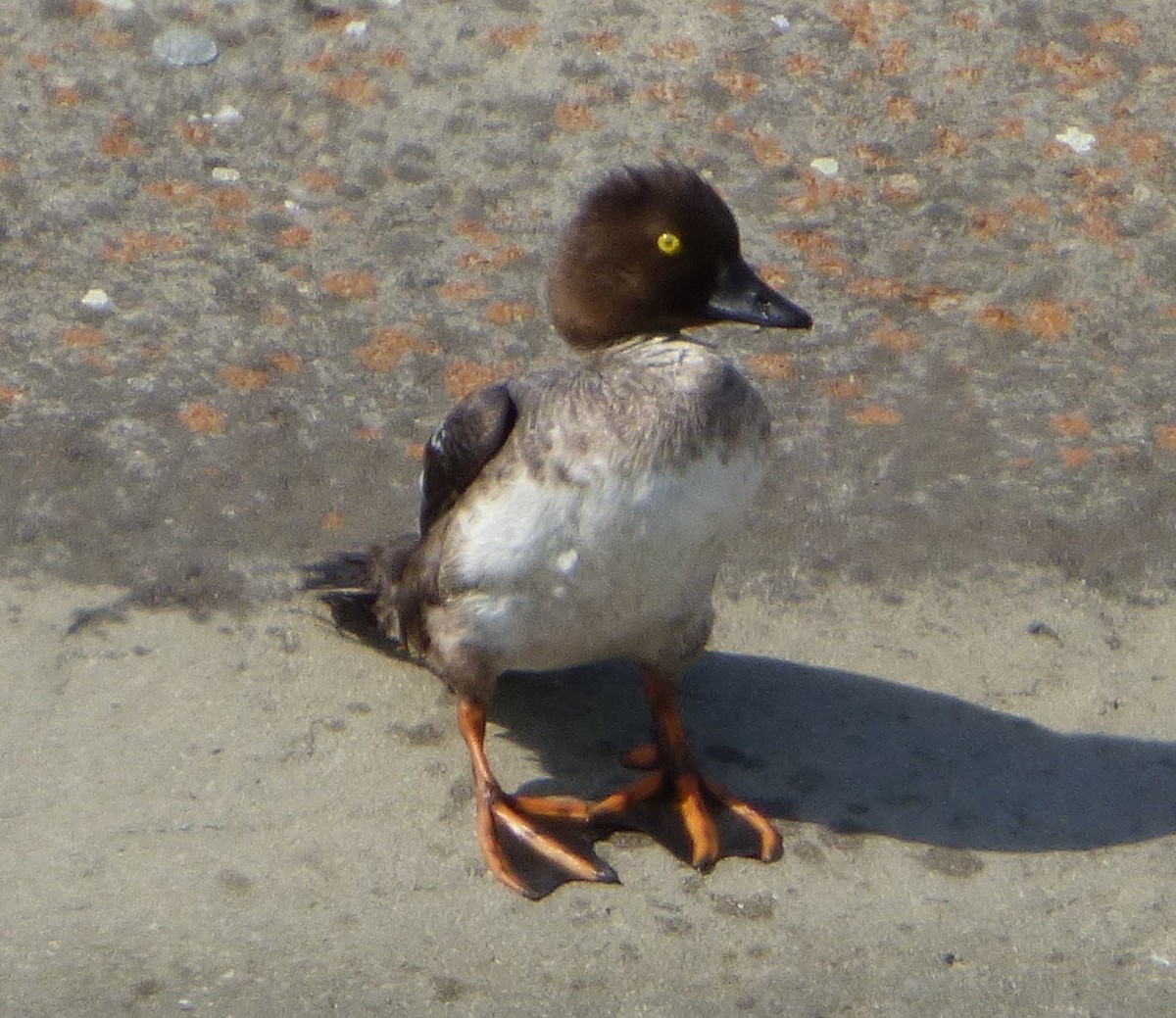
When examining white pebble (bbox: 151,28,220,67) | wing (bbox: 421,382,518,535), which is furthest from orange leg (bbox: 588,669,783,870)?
white pebble (bbox: 151,28,220,67)

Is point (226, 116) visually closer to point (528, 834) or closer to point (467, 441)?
point (467, 441)

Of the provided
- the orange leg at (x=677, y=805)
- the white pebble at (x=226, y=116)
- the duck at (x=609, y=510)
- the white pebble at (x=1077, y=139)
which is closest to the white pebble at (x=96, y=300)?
the white pebble at (x=226, y=116)

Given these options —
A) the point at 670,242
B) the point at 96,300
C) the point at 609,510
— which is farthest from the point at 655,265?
the point at 96,300

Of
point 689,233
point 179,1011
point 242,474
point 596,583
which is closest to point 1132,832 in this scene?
point 596,583

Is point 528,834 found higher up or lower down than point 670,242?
lower down

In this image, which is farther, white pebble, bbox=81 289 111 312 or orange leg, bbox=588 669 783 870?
white pebble, bbox=81 289 111 312

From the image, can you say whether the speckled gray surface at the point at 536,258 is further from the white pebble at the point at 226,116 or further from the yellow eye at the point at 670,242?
the yellow eye at the point at 670,242

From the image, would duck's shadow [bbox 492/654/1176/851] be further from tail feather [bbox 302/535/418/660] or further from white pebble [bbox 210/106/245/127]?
white pebble [bbox 210/106/245/127]
